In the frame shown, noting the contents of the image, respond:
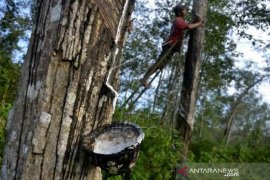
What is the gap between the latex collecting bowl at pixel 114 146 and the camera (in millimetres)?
1188

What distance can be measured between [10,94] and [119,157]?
4730 millimetres

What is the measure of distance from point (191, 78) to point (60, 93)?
17.6 ft

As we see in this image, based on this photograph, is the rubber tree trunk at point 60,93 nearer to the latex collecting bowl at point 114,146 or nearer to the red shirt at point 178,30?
the latex collecting bowl at point 114,146

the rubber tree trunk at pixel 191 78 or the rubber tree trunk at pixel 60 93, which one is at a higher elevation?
the rubber tree trunk at pixel 191 78

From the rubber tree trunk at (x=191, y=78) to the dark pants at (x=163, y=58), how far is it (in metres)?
0.99

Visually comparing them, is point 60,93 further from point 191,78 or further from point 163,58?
point 191,78

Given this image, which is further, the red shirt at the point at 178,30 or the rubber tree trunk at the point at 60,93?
the red shirt at the point at 178,30

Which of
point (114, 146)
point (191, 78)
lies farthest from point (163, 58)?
point (114, 146)

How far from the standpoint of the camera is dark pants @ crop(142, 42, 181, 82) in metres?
4.99

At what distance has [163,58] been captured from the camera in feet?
16.6

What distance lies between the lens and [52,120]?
1183 millimetres

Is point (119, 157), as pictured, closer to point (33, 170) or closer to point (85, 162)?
point (85, 162)

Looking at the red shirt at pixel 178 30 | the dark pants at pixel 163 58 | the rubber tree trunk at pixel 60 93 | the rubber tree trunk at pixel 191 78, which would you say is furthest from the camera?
the rubber tree trunk at pixel 191 78

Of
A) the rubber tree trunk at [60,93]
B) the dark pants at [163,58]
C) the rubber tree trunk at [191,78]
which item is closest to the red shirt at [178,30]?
the dark pants at [163,58]
